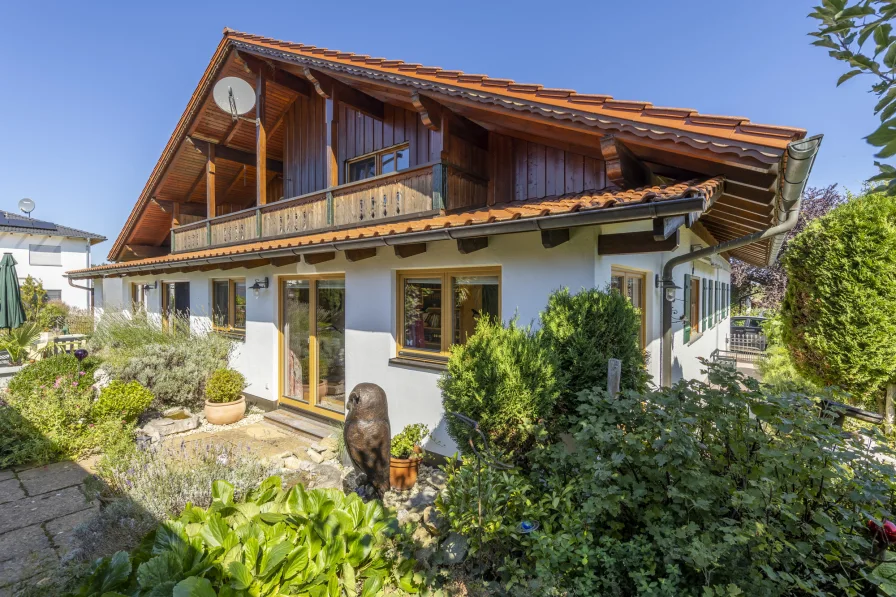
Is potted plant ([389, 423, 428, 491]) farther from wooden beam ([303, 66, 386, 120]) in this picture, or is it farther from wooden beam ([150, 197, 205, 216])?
wooden beam ([150, 197, 205, 216])

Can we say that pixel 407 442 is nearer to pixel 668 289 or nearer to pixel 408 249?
pixel 408 249

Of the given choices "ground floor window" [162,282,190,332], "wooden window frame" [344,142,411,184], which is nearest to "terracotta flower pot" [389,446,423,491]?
"wooden window frame" [344,142,411,184]

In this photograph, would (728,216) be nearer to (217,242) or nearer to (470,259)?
(470,259)

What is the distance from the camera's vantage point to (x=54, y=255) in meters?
26.4

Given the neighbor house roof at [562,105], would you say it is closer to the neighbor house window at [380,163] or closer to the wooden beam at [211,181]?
the neighbor house window at [380,163]

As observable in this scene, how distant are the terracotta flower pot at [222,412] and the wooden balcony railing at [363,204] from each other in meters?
A: 3.52

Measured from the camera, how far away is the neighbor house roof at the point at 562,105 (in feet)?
12.3

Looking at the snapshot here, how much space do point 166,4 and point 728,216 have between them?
12433mm

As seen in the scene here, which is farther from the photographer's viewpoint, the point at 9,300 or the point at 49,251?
the point at 49,251

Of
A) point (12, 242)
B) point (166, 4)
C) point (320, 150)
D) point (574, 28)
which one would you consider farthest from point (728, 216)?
point (12, 242)

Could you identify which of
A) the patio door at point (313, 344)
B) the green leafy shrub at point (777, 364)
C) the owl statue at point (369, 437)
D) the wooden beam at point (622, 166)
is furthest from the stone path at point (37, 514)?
the green leafy shrub at point (777, 364)

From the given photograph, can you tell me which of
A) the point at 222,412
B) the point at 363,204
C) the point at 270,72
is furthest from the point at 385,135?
the point at 222,412

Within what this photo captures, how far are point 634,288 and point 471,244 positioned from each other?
297 centimetres

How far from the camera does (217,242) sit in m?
10.2
